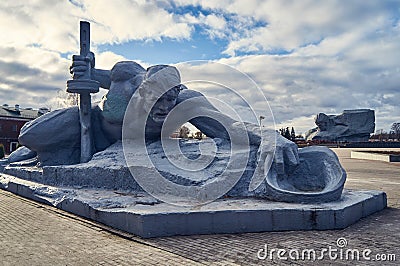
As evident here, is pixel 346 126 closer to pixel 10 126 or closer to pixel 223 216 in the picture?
pixel 10 126

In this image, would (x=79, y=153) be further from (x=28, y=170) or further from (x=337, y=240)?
(x=337, y=240)

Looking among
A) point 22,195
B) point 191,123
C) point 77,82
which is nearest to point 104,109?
point 77,82

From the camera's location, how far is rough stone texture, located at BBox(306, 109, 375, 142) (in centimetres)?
3281

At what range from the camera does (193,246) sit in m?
3.77

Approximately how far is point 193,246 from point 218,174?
1.65m

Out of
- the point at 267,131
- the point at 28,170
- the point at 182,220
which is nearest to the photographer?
the point at 182,220

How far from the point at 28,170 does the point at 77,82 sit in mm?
2171

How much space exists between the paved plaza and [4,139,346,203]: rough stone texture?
67cm

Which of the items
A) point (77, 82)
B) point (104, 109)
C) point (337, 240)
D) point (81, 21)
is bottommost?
point (337, 240)

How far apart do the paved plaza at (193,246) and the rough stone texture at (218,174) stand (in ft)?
2.19

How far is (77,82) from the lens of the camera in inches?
278

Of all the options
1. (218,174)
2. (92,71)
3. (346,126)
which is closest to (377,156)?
(346,126)

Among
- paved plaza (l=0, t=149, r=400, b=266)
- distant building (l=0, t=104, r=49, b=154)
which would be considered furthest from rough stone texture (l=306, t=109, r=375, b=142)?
paved plaza (l=0, t=149, r=400, b=266)

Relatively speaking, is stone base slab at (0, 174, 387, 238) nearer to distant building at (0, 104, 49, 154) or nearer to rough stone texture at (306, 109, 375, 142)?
distant building at (0, 104, 49, 154)
